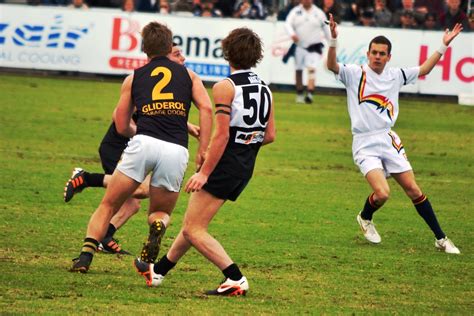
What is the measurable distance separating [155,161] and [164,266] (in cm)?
89

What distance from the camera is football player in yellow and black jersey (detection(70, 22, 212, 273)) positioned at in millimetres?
10055

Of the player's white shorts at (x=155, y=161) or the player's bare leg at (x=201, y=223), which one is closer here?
the player's bare leg at (x=201, y=223)

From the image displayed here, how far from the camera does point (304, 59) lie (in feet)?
97.0

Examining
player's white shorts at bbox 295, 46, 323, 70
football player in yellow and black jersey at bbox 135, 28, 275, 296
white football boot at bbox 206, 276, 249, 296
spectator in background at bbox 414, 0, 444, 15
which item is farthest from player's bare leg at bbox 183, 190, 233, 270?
spectator in background at bbox 414, 0, 444, 15

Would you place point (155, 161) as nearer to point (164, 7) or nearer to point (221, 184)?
point (221, 184)

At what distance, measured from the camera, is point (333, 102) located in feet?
99.2

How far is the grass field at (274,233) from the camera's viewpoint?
9742 mm

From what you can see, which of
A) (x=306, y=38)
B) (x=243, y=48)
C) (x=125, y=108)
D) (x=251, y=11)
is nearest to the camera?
(x=243, y=48)

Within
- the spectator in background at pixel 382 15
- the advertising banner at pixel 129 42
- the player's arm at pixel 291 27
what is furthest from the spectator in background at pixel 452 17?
the player's arm at pixel 291 27

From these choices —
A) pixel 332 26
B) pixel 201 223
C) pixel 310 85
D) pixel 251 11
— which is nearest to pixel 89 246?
pixel 201 223

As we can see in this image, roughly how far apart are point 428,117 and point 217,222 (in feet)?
47.6

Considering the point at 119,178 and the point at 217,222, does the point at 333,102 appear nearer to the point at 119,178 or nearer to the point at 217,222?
the point at 217,222

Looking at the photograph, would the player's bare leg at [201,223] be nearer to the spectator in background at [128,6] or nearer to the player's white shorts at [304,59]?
the player's white shorts at [304,59]

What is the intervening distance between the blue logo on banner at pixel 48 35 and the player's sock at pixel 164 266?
71.3 feet
